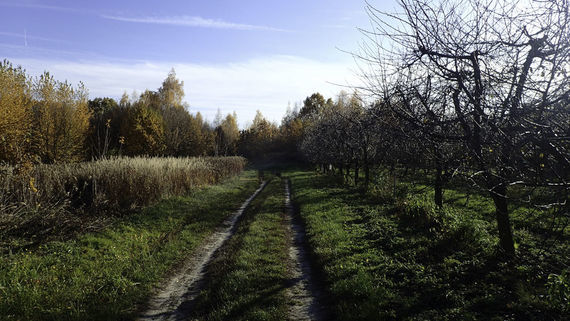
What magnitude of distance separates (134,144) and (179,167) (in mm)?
19690

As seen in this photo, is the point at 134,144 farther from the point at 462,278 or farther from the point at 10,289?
the point at 462,278

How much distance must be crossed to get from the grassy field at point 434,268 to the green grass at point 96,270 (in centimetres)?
362

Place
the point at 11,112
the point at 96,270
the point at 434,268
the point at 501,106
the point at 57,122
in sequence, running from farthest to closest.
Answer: the point at 57,122, the point at 11,112, the point at 96,270, the point at 434,268, the point at 501,106

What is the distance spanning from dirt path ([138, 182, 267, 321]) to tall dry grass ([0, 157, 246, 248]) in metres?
3.41

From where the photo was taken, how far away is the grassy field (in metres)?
4.84

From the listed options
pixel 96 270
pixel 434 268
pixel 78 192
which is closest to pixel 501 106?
pixel 434 268

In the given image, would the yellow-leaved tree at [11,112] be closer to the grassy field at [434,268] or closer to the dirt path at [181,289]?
the dirt path at [181,289]

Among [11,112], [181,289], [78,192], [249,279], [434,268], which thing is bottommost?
[181,289]

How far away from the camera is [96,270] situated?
6664 mm

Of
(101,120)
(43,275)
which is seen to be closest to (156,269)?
(43,275)

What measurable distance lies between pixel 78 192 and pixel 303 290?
32.7 feet

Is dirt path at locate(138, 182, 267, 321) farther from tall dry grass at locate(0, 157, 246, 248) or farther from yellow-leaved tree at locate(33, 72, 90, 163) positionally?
yellow-leaved tree at locate(33, 72, 90, 163)

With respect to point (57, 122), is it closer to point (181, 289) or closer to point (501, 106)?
point (181, 289)

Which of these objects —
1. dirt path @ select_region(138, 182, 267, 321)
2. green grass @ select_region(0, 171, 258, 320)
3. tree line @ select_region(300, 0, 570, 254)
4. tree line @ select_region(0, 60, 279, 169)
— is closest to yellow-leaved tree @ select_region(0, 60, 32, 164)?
tree line @ select_region(0, 60, 279, 169)
